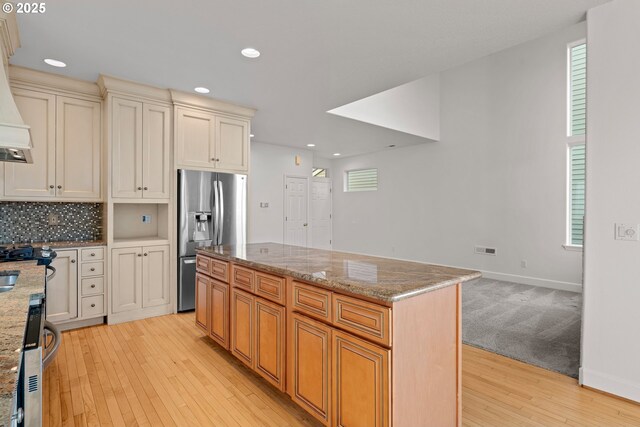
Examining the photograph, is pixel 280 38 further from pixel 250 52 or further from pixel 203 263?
pixel 203 263

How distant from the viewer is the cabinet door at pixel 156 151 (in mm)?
3676

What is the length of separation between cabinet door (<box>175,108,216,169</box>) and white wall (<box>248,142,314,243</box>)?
234 centimetres

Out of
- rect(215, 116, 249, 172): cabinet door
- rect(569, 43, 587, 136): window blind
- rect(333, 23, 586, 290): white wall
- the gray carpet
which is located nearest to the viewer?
the gray carpet

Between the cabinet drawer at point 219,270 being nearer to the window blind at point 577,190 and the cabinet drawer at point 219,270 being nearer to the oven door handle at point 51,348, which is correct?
the oven door handle at point 51,348

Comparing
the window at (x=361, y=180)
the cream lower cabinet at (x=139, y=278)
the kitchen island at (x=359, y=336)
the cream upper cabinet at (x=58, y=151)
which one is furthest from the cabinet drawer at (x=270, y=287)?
the window at (x=361, y=180)

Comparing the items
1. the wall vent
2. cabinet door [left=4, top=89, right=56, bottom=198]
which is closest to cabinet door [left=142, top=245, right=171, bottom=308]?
cabinet door [left=4, top=89, right=56, bottom=198]

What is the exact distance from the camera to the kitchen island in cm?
145

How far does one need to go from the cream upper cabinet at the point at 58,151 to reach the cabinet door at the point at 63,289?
25.8 inches

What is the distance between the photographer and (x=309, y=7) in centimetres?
221

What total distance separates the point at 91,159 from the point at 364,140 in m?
4.42

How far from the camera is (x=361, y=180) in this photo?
8.08m

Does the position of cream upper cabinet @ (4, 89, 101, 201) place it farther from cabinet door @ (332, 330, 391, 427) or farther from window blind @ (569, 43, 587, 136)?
window blind @ (569, 43, 587, 136)

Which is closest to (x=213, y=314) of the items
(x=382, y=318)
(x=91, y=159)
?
(x=382, y=318)

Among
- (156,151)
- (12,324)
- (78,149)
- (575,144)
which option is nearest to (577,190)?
(575,144)
